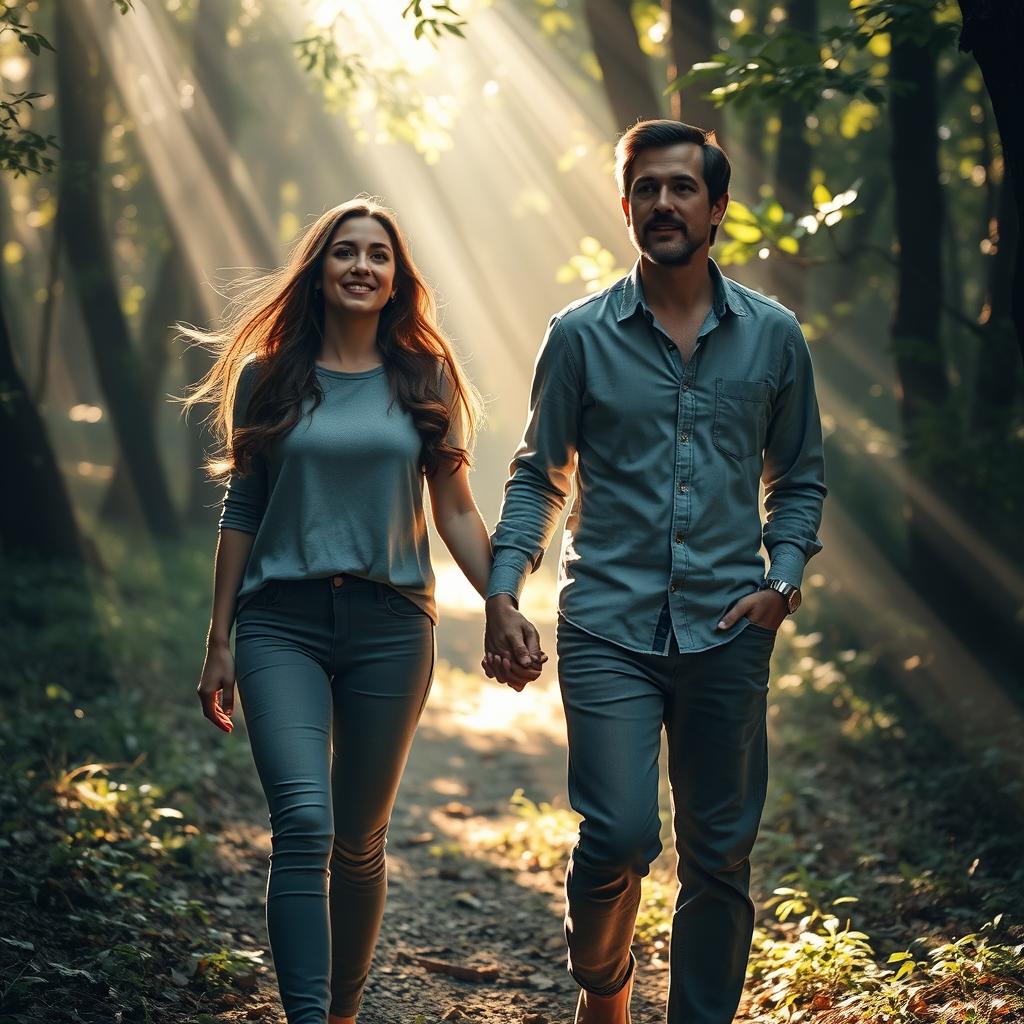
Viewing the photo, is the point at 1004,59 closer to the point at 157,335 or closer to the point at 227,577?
the point at 227,577

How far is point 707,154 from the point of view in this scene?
3.80 m

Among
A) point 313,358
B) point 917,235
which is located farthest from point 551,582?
point 313,358

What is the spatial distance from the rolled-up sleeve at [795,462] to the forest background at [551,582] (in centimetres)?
113

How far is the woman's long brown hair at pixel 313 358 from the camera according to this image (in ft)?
13.0

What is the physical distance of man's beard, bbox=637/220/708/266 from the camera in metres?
3.73

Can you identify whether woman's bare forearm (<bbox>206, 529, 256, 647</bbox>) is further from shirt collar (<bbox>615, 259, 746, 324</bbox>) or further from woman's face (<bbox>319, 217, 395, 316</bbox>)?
shirt collar (<bbox>615, 259, 746, 324</bbox>)

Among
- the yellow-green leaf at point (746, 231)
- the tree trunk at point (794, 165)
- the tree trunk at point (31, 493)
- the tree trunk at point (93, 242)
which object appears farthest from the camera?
the tree trunk at point (93, 242)

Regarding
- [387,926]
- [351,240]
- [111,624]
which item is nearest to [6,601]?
[111,624]

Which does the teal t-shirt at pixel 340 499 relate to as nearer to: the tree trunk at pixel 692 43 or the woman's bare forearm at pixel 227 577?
the woman's bare forearm at pixel 227 577

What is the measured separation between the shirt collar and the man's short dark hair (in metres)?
0.16

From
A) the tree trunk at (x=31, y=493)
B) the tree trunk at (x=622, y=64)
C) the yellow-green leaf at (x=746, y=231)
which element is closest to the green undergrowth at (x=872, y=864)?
the yellow-green leaf at (x=746, y=231)

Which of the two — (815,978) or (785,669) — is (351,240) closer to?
(815,978)

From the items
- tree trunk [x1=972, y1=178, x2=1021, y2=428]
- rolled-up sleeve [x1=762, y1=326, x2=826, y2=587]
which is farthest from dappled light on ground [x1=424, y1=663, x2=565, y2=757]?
rolled-up sleeve [x1=762, y1=326, x2=826, y2=587]

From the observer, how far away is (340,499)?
3896 millimetres
